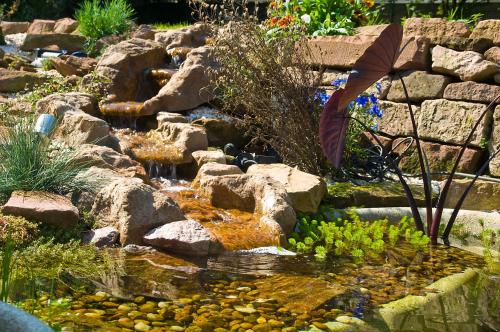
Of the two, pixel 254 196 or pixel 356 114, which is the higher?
pixel 356 114

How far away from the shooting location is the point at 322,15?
810cm

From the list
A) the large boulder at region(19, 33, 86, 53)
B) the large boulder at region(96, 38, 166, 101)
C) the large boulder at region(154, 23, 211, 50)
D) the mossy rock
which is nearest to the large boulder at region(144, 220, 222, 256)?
the mossy rock

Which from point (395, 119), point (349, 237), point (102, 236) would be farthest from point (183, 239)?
point (395, 119)

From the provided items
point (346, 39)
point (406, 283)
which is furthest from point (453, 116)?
point (406, 283)

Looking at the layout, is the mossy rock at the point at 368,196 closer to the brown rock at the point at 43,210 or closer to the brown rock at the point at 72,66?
the brown rock at the point at 43,210

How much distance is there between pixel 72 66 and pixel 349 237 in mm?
5570

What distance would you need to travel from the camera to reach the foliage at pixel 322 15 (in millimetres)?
7738

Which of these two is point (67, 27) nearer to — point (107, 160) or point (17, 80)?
point (17, 80)

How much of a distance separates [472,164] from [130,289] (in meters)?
3.84

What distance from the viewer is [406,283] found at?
4098 mm

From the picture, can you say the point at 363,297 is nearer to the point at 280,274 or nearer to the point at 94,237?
the point at 280,274

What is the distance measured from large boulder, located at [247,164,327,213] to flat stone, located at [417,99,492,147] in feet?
5.42

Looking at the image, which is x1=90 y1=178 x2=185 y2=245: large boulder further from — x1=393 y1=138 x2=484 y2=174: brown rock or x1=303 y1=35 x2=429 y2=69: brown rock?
x1=393 y1=138 x2=484 y2=174: brown rock

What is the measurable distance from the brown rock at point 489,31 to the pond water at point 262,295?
267cm
